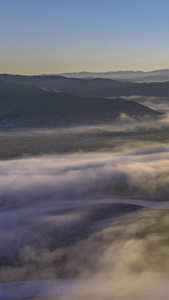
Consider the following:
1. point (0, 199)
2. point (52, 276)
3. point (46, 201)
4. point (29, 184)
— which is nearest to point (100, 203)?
point (46, 201)

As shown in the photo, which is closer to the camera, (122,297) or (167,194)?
(122,297)

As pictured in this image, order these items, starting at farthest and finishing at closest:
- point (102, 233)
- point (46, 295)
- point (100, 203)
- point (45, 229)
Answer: point (100, 203)
point (45, 229)
point (102, 233)
point (46, 295)

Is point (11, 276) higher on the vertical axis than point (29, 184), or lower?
higher

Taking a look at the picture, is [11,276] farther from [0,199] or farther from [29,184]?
[29,184]

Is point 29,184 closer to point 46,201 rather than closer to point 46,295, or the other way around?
point 46,201

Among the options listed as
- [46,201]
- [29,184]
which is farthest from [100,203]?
[29,184]

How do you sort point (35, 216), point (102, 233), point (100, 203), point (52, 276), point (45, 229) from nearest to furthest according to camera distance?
1. point (52, 276)
2. point (102, 233)
3. point (45, 229)
4. point (35, 216)
5. point (100, 203)

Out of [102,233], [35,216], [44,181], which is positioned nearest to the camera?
[102,233]

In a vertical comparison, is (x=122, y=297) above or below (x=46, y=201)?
above

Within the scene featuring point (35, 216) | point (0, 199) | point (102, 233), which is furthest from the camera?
point (0, 199)
